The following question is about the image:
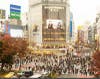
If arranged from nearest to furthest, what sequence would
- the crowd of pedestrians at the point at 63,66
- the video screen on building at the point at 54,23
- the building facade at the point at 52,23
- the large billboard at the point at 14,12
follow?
the crowd of pedestrians at the point at 63,66 → the large billboard at the point at 14,12 → the building facade at the point at 52,23 → the video screen on building at the point at 54,23

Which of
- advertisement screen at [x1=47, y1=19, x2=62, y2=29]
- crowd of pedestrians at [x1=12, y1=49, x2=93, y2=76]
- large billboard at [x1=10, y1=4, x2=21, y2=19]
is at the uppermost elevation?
large billboard at [x1=10, y1=4, x2=21, y2=19]

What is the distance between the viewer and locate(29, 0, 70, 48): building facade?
125188mm

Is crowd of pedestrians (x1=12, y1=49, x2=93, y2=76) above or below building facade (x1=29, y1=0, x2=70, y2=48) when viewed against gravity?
below

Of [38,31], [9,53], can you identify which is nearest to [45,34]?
[38,31]

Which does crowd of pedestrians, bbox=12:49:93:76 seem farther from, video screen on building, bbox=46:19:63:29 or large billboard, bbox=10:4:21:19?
video screen on building, bbox=46:19:63:29

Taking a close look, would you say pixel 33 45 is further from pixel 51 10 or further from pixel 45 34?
pixel 51 10

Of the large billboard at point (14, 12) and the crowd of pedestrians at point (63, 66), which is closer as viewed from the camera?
the crowd of pedestrians at point (63, 66)

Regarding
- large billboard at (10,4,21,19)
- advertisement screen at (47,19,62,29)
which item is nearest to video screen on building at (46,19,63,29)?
advertisement screen at (47,19,62,29)

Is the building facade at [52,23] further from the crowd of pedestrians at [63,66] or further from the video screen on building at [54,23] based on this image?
the crowd of pedestrians at [63,66]

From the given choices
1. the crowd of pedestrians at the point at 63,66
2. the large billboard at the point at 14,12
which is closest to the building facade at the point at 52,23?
the large billboard at the point at 14,12

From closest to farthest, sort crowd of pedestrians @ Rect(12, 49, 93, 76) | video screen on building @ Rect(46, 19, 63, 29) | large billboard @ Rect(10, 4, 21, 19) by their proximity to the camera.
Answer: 1. crowd of pedestrians @ Rect(12, 49, 93, 76)
2. large billboard @ Rect(10, 4, 21, 19)
3. video screen on building @ Rect(46, 19, 63, 29)

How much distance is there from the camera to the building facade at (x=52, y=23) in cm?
12519

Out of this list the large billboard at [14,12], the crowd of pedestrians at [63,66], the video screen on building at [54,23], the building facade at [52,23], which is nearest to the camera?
the crowd of pedestrians at [63,66]

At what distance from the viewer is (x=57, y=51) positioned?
117 metres
